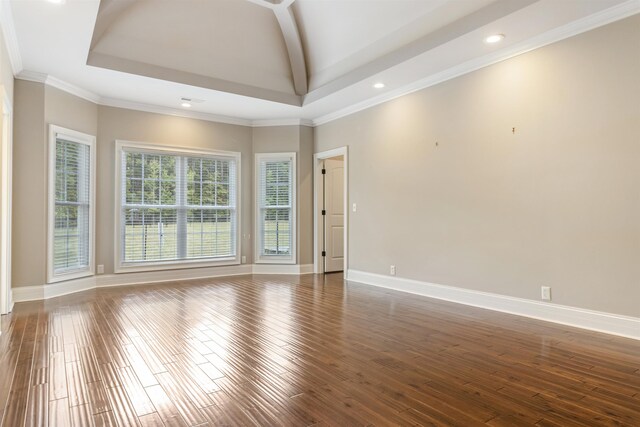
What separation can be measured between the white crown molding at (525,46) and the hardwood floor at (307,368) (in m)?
2.76

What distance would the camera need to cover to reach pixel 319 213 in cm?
696

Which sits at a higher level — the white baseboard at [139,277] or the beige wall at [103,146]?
the beige wall at [103,146]

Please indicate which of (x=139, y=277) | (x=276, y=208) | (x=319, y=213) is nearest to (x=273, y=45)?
(x=276, y=208)

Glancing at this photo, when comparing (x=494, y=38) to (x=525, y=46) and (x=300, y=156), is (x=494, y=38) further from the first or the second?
(x=300, y=156)

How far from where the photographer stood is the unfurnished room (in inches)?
92.3

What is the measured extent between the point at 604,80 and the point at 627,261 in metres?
1.61

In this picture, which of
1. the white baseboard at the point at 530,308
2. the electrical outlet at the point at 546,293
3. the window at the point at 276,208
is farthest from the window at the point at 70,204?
the electrical outlet at the point at 546,293

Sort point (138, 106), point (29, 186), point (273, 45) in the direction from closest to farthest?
point (29, 186) < point (273, 45) < point (138, 106)

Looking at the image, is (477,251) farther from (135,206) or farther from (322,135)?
(135,206)

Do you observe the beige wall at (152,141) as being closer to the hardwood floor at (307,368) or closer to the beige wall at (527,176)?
the hardwood floor at (307,368)

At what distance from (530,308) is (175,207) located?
17.4ft

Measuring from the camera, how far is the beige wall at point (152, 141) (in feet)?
18.5

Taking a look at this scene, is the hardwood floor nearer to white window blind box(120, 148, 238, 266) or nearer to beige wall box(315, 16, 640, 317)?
beige wall box(315, 16, 640, 317)

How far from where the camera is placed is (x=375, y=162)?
5.77 metres
